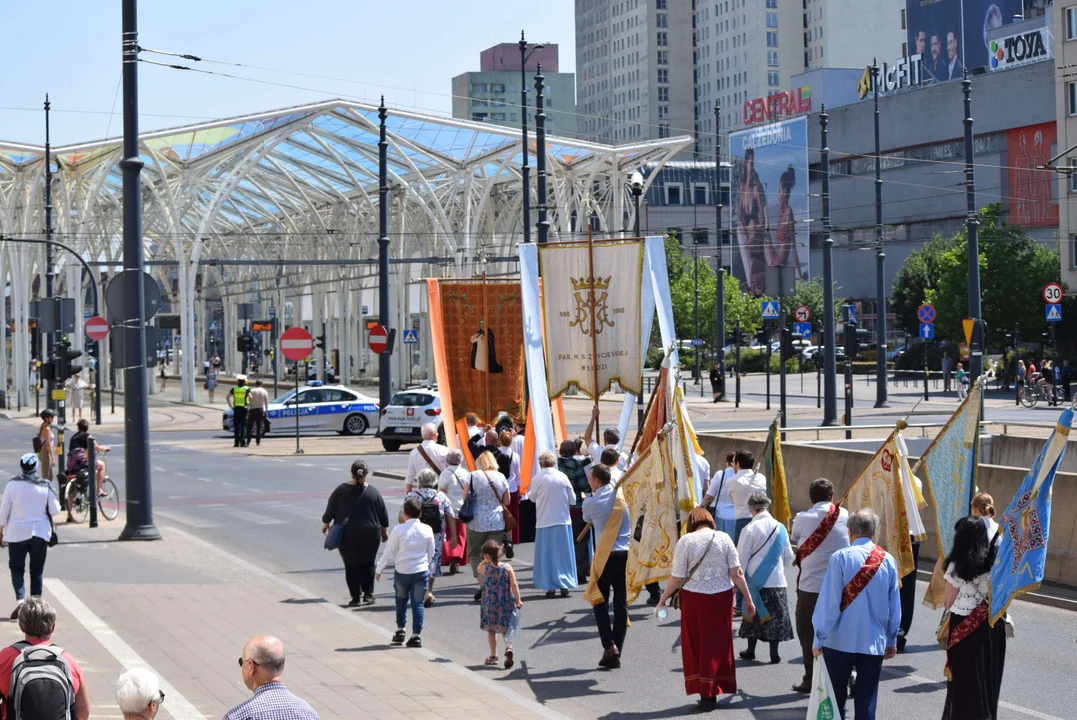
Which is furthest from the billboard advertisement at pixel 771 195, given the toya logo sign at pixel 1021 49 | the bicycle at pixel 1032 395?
the bicycle at pixel 1032 395

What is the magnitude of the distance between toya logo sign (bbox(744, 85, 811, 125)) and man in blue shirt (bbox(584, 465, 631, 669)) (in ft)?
396

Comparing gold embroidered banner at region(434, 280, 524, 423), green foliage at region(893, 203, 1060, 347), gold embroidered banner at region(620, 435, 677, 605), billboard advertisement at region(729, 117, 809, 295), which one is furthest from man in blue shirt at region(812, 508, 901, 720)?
billboard advertisement at region(729, 117, 809, 295)

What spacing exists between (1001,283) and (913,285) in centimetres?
2467

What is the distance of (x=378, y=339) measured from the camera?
36000 mm

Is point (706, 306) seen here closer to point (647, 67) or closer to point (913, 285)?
point (913, 285)

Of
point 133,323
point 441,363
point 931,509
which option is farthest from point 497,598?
point 441,363

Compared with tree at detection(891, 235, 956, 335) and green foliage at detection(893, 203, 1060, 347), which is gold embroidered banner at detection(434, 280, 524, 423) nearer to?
green foliage at detection(893, 203, 1060, 347)

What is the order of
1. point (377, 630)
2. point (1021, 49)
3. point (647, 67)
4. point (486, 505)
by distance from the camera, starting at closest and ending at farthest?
point (377, 630), point (486, 505), point (1021, 49), point (647, 67)

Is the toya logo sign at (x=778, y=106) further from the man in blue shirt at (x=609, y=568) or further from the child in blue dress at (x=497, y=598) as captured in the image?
the child in blue dress at (x=497, y=598)

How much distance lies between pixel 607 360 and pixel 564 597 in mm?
3936

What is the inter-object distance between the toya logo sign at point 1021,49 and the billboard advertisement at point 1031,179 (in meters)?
6.25

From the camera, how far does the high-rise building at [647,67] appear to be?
180875 millimetres

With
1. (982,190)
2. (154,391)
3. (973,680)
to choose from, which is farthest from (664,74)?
(973,680)

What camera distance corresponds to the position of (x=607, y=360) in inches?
708
